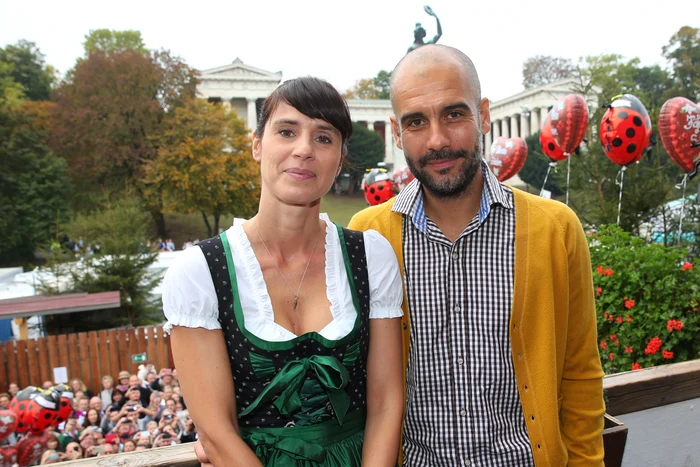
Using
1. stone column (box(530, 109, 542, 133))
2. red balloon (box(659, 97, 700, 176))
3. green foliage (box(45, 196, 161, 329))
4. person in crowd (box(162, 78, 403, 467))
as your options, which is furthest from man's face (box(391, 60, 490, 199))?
stone column (box(530, 109, 542, 133))

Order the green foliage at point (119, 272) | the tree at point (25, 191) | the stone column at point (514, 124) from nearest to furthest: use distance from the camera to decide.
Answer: the green foliage at point (119, 272), the tree at point (25, 191), the stone column at point (514, 124)

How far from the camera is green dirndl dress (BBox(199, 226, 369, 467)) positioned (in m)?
1.52

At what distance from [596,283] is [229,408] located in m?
3.73

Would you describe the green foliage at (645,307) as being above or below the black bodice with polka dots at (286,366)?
below

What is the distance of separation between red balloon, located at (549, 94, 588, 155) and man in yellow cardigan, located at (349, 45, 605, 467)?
7.54 metres

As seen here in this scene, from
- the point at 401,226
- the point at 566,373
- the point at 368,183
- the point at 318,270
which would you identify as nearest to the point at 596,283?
the point at 566,373

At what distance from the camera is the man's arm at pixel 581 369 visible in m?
1.86

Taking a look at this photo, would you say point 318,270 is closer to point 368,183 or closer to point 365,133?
point 368,183

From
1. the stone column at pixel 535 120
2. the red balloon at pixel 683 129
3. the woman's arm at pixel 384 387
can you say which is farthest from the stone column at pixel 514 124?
the woman's arm at pixel 384 387

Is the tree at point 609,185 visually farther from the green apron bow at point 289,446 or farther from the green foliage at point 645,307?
the green apron bow at point 289,446

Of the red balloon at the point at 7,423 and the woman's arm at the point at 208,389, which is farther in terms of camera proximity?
the red balloon at the point at 7,423

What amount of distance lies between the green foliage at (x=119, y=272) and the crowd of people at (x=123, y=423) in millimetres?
6003

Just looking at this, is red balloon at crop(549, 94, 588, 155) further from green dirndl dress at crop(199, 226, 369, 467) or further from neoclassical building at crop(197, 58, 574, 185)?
neoclassical building at crop(197, 58, 574, 185)

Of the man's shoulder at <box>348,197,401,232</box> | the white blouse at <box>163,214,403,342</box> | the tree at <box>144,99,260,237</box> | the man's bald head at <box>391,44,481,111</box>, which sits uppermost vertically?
the tree at <box>144,99,260,237</box>
